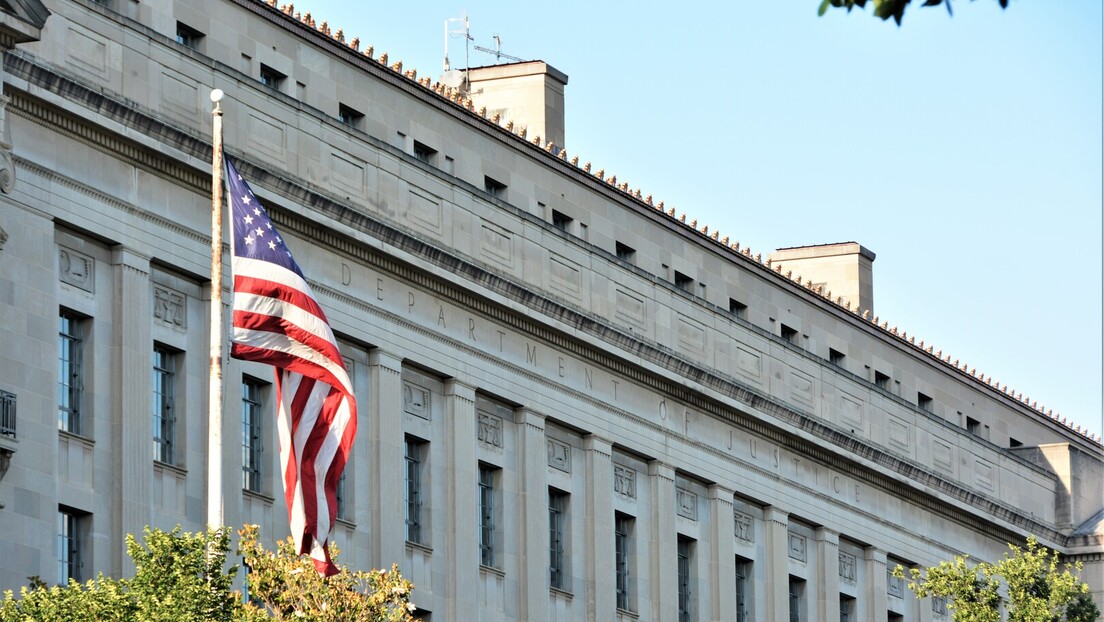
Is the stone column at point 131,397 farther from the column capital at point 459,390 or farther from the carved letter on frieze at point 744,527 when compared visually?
the carved letter on frieze at point 744,527

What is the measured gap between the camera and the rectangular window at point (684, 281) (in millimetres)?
63000

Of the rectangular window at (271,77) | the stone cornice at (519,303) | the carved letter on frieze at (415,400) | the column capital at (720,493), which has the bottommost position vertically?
the carved letter on frieze at (415,400)

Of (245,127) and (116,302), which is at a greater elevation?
(245,127)

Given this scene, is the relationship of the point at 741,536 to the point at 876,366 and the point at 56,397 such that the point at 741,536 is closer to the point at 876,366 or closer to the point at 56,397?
A: the point at 876,366

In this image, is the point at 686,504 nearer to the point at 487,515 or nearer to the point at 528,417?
the point at 528,417

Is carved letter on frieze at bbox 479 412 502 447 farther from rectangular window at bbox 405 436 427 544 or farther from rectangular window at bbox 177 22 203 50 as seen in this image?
rectangular window at bbox 177 22 203 50

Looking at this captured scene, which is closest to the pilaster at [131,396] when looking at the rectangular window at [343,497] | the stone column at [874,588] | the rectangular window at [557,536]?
the rectangular window at [343,497]

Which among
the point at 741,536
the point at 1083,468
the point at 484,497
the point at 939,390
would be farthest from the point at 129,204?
the point at 1083,468

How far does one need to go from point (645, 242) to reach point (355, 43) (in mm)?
10984

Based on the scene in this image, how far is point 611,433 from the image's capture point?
58.8 meters

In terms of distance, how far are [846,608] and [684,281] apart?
982 cm

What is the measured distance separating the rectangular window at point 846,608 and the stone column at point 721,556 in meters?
5.84

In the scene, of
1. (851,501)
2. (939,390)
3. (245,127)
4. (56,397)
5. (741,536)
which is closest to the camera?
(56,397)

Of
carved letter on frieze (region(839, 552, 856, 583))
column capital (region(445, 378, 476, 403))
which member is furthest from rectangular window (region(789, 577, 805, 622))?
column capital (region(445, 378, 476, 403))
